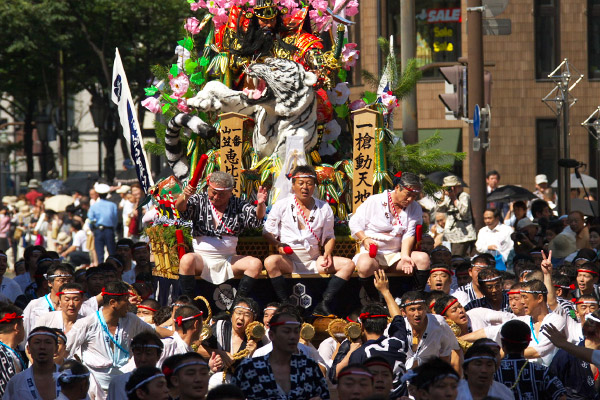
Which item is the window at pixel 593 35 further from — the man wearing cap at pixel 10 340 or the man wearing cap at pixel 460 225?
the man wearing cap at pixel 10 340

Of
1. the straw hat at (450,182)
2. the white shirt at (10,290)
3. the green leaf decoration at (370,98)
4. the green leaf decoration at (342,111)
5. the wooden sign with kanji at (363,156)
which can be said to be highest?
the green leaf decoration at (370,98)

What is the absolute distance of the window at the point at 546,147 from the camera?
28.1 metres

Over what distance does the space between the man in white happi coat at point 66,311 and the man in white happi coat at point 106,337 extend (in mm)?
272

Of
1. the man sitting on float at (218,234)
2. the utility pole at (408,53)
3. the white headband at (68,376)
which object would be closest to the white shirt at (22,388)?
the white headband at (68,376)

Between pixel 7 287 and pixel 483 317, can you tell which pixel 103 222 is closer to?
pixel 7 287

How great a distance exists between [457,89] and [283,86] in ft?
15.8

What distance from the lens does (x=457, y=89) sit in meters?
16.2

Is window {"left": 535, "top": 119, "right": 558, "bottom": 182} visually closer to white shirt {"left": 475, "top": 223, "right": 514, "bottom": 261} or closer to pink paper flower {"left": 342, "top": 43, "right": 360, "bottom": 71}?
white shirt {"left": 475, "top": 223, "right": 514, "bottom": 261}

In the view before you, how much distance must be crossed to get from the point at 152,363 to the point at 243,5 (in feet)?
18.7

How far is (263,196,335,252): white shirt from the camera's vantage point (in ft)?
36.6

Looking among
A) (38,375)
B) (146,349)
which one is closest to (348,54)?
(146,349)

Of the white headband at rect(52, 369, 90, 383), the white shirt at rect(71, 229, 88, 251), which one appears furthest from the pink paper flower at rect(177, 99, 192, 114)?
the white shirt at rect(71, 229, 88, 251)

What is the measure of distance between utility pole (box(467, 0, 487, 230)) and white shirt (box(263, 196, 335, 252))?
15.0 feet

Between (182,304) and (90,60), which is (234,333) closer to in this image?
(182,304)
